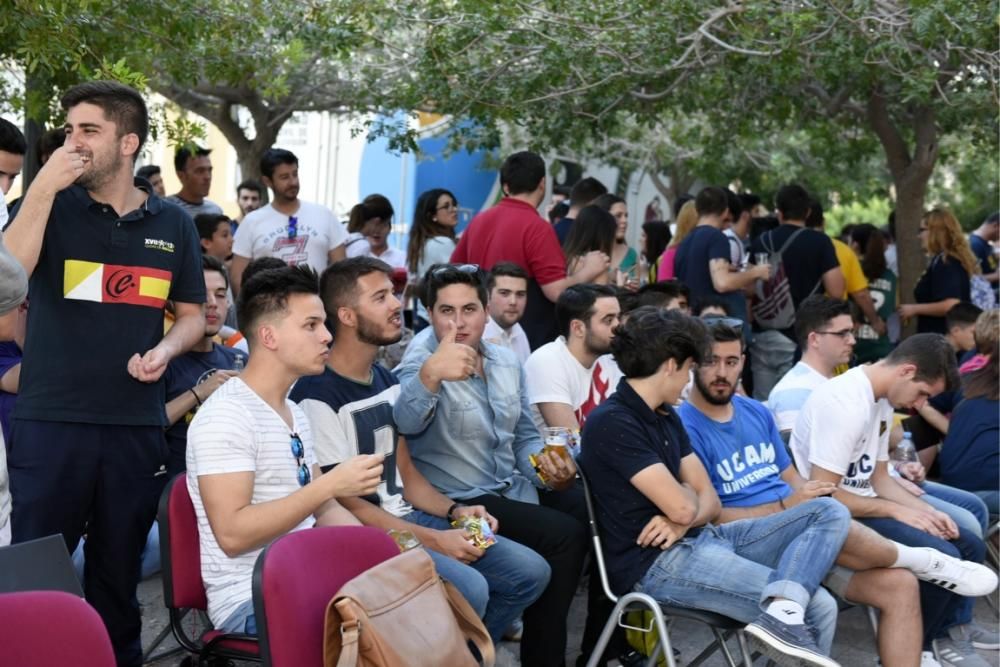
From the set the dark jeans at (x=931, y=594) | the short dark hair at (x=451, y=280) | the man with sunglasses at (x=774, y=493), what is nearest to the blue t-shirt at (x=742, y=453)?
the man with sunglasses at (x=774, y=493)

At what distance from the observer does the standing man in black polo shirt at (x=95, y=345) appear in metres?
3.93

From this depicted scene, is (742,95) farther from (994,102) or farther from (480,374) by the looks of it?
(480,374)

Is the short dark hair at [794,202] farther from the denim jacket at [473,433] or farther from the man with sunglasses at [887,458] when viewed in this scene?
the denim jacket at [473,433]

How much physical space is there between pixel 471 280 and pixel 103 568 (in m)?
1.79

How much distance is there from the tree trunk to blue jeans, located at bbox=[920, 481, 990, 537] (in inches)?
186

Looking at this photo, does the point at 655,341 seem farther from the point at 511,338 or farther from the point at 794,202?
the point at 794,202

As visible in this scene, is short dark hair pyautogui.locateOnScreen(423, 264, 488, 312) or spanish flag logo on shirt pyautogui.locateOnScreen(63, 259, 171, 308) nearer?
spanish flag logo on shirt pyautogui.locateOnScreen(63, 259, 171, 308)

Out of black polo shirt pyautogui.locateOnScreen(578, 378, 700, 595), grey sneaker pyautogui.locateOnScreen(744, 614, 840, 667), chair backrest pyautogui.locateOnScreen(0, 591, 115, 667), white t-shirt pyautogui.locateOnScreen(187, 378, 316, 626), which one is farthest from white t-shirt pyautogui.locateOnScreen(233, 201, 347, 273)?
chair backrest pyautogui.locateOnScreen(0, 591, 115, 667)

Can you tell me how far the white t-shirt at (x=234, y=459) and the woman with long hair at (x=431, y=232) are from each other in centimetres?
438

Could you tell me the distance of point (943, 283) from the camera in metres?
9.59

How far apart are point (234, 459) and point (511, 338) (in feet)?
10.1

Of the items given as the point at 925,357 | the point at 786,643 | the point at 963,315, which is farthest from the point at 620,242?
the point at 786,643

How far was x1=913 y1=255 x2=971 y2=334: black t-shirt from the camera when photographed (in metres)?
9.54

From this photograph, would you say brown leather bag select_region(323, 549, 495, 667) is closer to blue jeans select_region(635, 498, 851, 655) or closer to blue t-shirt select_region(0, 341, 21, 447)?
blue jeans select_region(635, 498, 851, 655)
